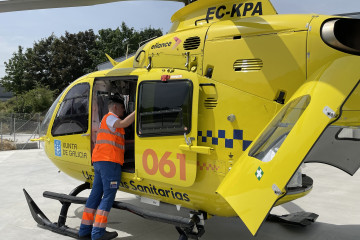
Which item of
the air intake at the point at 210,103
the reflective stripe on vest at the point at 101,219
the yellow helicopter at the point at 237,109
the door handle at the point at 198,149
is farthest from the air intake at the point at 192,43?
the reflective stripe on vest at the point at 101,219

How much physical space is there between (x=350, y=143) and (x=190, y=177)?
7.95 feet

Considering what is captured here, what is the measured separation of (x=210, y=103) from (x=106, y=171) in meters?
1.63

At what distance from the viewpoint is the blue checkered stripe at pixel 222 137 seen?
11.3 feet

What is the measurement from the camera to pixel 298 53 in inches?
130

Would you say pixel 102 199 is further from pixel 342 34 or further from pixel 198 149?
pixel 342 34

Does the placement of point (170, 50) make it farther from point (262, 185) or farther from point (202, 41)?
point (262, 185)

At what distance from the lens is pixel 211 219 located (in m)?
5.32

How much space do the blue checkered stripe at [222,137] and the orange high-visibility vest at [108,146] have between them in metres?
1.25

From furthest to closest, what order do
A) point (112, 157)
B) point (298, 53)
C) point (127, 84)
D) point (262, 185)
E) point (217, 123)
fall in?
1. point (127, 84)
2. point (112, 157)
3. point (217, 123)
4. point (298, 53)
5. point (262, 185)

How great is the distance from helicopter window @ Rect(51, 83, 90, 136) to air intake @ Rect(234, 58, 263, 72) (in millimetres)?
2415

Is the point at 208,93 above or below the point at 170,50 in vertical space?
below

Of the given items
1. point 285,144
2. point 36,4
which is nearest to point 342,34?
point 285,144

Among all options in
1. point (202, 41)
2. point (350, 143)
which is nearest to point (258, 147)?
point (202, 41)

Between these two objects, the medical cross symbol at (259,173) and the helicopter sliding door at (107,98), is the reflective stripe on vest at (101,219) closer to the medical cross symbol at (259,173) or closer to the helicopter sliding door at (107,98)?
the helicopter sliding door at (107,98)
